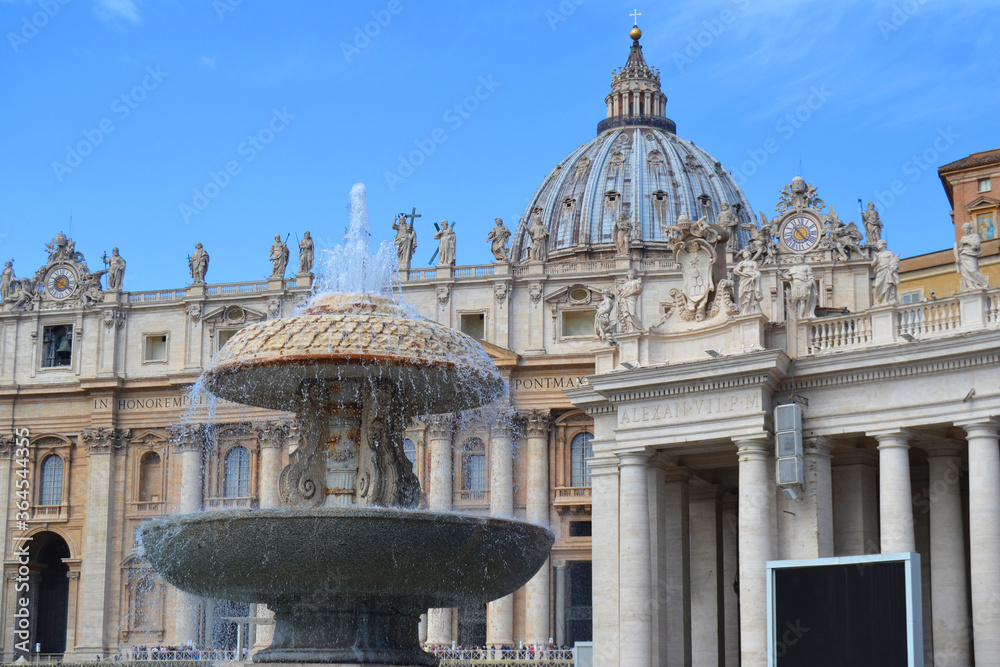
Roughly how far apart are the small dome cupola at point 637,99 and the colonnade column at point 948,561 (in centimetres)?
9277

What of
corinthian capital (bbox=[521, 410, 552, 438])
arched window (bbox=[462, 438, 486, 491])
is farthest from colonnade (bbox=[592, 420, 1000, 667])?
arched window (bbox=[462, 438, 486, 491])

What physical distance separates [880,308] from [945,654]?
18.3 ft

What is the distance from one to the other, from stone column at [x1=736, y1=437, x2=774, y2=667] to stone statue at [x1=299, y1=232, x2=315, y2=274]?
44567 mm

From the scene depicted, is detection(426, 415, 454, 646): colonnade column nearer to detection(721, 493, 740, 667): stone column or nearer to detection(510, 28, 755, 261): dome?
detection(721, 493, 740, 667): stone column

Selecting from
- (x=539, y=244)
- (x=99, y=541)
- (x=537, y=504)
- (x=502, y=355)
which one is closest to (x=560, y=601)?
(x=537, y=504)

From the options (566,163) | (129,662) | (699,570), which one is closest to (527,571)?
(699,570)

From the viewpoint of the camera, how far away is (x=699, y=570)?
27.9 m

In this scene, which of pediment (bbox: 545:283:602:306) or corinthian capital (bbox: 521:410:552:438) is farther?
corinthian capital (bbox: 521:410:552:438)

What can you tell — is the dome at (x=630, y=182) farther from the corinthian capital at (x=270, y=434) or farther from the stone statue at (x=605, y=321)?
the stone statue at (x=605, y=321)

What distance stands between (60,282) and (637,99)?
58087 millimetres

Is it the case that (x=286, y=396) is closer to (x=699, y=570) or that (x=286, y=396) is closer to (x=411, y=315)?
(x=411, y=315)

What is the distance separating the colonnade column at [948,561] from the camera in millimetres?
23219

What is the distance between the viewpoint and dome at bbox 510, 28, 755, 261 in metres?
107

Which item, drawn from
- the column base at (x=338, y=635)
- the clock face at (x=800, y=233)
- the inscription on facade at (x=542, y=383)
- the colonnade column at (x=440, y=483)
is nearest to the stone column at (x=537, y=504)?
the inscription on facade at (x=542, y=383)
